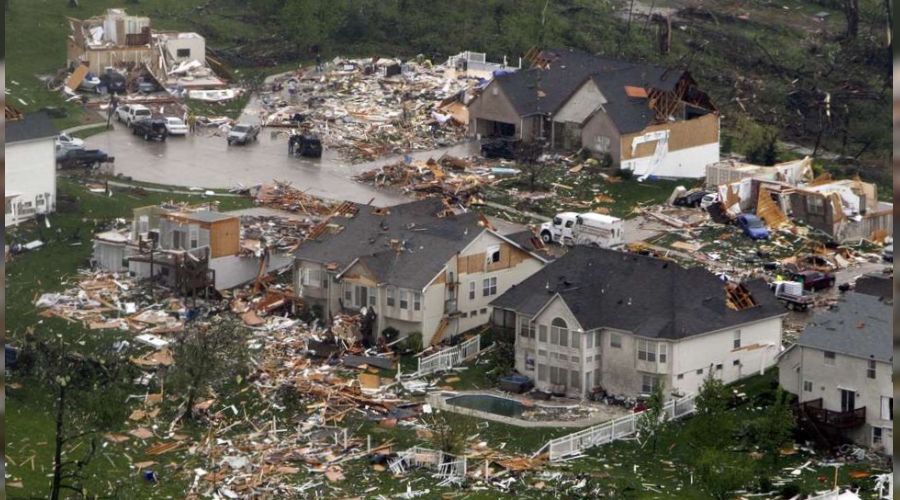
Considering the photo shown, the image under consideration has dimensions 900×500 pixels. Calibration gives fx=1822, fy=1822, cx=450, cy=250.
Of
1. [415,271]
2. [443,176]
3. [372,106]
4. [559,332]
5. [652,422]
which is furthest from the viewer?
[372,106]

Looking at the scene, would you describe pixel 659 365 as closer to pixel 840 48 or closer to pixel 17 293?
pixel 17 293

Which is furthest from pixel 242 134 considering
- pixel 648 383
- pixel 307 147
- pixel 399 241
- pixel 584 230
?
pixel 648 383

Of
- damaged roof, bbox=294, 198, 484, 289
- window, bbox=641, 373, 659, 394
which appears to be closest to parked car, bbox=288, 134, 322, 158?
damaged roof, bbox=294, 198, 484, 289

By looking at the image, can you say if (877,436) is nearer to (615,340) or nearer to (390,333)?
(615,340)

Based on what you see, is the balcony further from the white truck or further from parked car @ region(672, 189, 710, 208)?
parked car @ region(672, 189, 710, 208)

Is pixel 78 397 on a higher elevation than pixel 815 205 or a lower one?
lower
